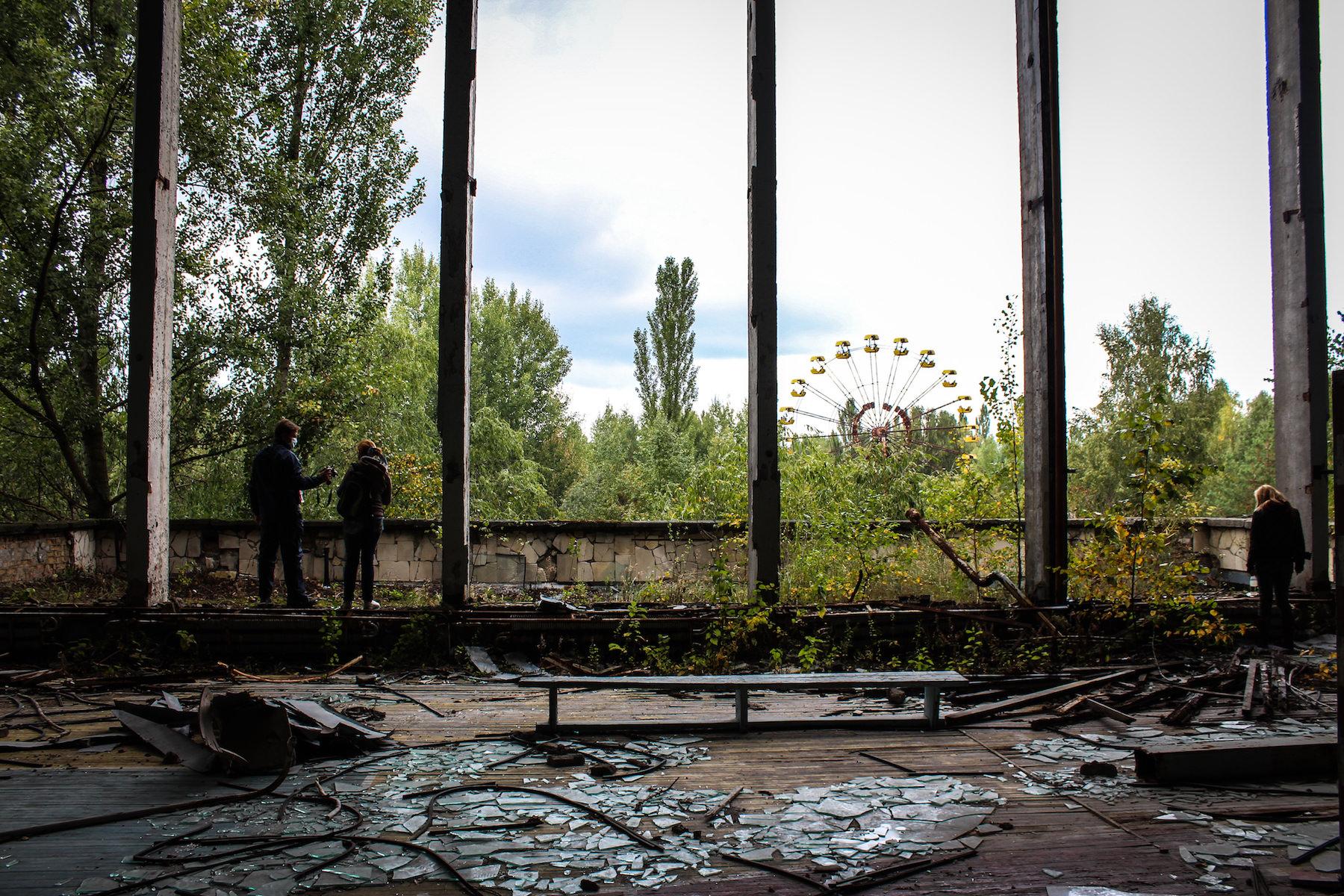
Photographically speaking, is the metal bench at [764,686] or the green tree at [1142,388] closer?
the metal bench at [764,686]

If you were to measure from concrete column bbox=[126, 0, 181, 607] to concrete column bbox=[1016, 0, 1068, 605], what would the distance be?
6.56m

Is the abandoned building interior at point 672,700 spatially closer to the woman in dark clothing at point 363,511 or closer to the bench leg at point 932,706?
the bench leg at point 932,706

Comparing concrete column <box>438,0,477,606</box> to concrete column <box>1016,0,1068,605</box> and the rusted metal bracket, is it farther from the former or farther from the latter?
concrete column <box>1016,0,1068,605</box>

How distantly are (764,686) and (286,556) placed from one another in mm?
4502

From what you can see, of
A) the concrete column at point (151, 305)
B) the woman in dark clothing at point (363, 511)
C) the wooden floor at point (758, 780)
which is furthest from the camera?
the woman in dark clothing at point (363, 511)

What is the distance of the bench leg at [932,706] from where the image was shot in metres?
4.23

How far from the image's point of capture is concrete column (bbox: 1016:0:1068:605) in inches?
247

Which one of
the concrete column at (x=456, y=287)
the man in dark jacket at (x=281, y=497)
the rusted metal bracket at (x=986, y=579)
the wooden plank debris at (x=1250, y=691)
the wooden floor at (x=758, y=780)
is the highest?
the concrete column at (x=456, y=287)

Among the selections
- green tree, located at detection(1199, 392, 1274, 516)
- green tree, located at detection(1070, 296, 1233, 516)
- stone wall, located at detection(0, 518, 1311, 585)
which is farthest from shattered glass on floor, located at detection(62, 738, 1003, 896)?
green tree, located at detection(1199, 392, 1274, 516)

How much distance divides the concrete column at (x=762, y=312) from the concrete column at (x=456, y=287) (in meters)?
2.17

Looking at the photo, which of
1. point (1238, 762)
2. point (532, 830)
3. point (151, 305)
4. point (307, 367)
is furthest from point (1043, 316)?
point (307, 367)

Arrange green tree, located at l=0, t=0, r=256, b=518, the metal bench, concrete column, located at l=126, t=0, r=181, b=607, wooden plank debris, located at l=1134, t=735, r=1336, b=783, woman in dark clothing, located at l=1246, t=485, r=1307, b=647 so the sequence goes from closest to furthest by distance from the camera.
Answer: wooden plank debris, located at l=1134, t=735, r=1336, b=783, the metal bench, concrete column, located at l=126, t=0, r=181, b=607, woman in dark clothing, located at l=1246, t=485, r=1307, b=647, green tree, located at l=0, t=0, r=256, b=518

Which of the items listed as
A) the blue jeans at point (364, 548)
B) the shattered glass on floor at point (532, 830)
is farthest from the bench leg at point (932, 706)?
the blue jeans at point (364, 548)

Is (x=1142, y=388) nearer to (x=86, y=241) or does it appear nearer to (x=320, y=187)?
(x=320, y=187)
